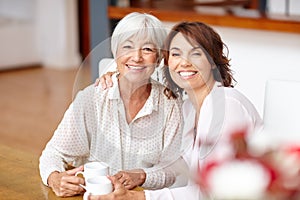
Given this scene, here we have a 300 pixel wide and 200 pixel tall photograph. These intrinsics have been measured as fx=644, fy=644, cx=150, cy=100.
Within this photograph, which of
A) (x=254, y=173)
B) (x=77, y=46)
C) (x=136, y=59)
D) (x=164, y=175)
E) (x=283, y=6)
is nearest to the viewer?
(x=254, y=173)

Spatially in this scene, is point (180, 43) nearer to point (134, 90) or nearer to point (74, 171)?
point (134, 90)

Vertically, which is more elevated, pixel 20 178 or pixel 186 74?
pixel 186 74

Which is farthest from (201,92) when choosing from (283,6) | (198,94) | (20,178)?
(283,6)

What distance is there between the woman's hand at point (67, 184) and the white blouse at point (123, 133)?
0.06 metres

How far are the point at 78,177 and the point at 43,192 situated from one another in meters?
0.12

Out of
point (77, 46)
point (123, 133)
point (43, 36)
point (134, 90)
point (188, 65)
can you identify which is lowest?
point (77, 46)

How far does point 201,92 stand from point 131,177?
32cm

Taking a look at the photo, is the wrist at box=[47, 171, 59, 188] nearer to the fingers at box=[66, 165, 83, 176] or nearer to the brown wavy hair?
the fingers at box=[66, 165, 83, 176]

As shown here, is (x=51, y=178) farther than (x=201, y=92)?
Yes

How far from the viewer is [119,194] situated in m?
1.59

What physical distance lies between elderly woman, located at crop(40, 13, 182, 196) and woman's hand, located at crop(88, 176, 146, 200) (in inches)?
4.6

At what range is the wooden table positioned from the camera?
1.77 metres

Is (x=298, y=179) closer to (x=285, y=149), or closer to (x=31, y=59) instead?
(x=285, y=149)

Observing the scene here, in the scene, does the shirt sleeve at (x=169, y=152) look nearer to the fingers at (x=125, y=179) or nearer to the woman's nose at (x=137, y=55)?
the fingers at (x=125, y=179)
